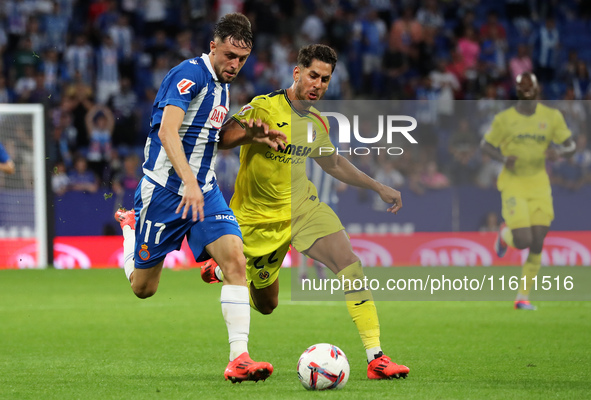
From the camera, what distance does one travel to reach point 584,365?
6434mm

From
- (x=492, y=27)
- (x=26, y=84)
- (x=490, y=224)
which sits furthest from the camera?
(x=492, y=27)

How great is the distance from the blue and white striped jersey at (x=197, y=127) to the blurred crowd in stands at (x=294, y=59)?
26.2 ft

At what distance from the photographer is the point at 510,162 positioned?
10336mm

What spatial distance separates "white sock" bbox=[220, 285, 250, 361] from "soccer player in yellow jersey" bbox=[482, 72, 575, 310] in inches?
213

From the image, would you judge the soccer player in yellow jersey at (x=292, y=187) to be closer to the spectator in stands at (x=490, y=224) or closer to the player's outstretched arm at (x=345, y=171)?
the player's outstretched arm at (x=345, y=171)

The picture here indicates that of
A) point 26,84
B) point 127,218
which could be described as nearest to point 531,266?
point 127,218

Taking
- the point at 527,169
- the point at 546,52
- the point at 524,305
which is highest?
the point at 546,52

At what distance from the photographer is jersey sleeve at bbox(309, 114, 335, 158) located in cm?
664

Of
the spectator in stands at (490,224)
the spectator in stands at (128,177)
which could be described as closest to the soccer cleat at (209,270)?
the spectator in stands at (128,177)

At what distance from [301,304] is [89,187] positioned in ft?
17.9

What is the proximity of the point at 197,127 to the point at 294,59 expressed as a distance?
41.6 ft

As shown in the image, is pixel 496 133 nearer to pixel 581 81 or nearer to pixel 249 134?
pixel 249 134

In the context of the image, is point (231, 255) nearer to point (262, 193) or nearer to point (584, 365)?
point (262, 193)

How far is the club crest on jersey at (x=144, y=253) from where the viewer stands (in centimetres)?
596
